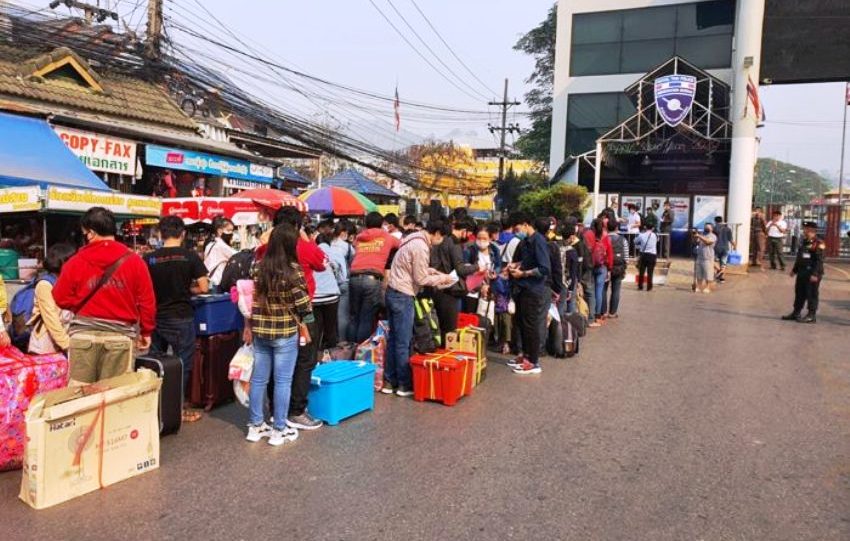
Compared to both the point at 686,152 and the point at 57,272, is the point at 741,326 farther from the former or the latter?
the point at 686,152

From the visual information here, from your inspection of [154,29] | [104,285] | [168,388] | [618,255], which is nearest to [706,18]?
[618,255]

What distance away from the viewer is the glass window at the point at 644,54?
950 inches

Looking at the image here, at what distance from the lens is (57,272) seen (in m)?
5.24

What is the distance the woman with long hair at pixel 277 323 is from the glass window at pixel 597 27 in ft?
77.3

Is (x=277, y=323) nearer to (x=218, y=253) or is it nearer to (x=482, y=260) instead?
(x=218, y=253)

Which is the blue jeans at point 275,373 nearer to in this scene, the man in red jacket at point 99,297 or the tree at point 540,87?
the man in red jacket at point 99,297

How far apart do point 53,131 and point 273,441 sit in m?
8.37

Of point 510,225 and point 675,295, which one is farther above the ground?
point 510,225

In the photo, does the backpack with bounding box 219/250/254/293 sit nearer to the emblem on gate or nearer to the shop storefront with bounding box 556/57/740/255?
the shop storefront with bounding box 556/57/740/255

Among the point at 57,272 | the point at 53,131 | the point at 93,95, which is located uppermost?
the point at 93,95

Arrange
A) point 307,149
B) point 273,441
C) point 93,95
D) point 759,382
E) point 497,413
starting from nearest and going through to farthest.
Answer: point 273,441
point 497,413
point 759,382
point 93,95
point 307,149

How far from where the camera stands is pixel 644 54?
80.5 ft

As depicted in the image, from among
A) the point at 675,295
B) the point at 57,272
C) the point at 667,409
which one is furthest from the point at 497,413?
the point at 675,295

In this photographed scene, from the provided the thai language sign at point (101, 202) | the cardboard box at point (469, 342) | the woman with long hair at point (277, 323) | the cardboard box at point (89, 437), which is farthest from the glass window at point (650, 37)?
the cardboard box at point (89, 437)
